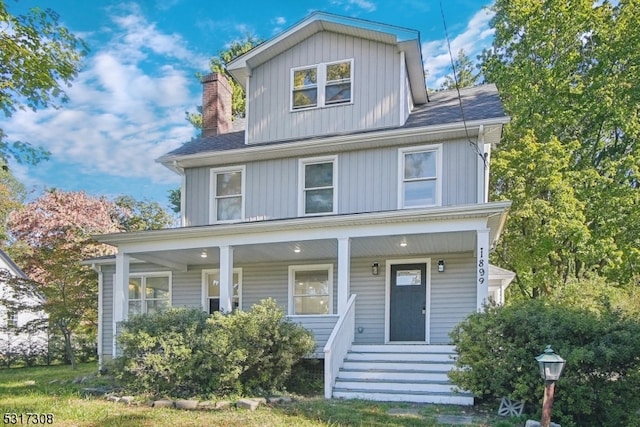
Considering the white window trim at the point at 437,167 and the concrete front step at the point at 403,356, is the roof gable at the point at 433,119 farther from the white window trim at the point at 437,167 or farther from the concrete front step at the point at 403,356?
the concrete front step at the point at 403,356

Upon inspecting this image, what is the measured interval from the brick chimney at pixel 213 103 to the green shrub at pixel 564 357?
372 inches

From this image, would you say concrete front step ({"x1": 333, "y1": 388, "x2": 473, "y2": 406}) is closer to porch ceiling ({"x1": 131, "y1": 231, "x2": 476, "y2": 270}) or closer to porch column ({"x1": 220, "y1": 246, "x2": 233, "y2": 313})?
porch ceiling ({"x1": 131, "y1": 231, "x2": 476, "y2": 270})

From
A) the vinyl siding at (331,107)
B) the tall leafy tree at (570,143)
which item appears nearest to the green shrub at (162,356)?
the vinyl siding at (331,107)

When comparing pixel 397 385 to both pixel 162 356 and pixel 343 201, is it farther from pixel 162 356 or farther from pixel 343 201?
pixel 343 201

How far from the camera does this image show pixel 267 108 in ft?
39.4

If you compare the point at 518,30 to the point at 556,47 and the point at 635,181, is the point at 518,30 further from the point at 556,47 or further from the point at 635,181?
the point at 635,181

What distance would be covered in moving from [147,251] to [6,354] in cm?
1119

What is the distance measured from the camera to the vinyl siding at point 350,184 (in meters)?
10.4

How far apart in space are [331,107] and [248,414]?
23.1 feet

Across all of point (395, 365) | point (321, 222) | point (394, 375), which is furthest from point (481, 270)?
point (321, 222)

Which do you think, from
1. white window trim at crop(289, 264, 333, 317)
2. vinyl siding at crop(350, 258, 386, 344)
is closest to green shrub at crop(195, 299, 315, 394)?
vinyl siding at crop(350, 258, 386, 344)

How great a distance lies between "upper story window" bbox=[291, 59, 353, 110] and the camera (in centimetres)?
1145

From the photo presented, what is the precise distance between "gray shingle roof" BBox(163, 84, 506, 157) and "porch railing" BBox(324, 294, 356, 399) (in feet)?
13.5

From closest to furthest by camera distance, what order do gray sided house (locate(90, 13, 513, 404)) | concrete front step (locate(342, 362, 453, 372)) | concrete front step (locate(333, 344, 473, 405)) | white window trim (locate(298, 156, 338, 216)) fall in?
concrete front step (locate(333, 344, 473, 405)), concrete front step (locate(342, 362, 453, 372)), gray sided house (locate(90, 13, 513, 404)), white window trim (locate(298, 156, 338, 216))
